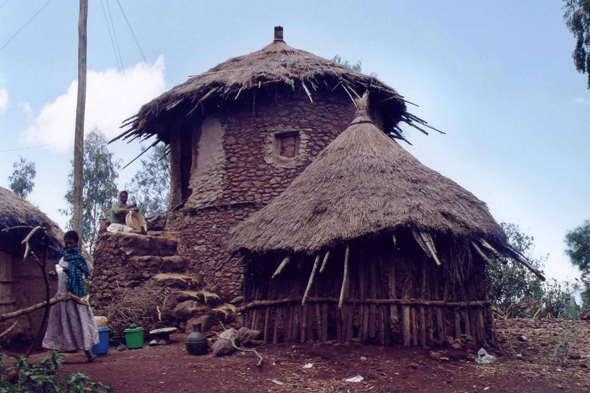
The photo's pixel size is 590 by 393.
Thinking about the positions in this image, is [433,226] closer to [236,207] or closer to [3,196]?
[236,207]

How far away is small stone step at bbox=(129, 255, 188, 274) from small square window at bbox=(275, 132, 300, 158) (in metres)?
2.85

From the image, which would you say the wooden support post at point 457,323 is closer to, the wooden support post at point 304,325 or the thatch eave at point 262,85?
the wooden support post at point 304,325

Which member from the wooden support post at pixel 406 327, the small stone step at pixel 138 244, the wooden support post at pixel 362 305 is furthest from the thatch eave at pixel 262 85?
the wooden support post at pixel 406 327

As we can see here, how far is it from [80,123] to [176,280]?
3.77m

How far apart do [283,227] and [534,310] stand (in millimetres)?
7658

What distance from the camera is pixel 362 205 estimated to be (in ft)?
23.4

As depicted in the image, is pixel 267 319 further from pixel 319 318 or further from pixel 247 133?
pixel 247 133

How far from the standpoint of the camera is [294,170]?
1037 cm

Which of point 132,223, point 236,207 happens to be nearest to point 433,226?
point 236,207

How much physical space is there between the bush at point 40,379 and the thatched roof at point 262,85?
6423 millimetres

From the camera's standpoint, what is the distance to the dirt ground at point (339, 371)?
211 inches

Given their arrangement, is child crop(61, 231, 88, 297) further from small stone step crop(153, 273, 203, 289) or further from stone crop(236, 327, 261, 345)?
small stone step crop(153, 273, 203, 289)

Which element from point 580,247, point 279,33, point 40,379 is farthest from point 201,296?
point 580,247

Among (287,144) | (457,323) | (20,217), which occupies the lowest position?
(457,323)
